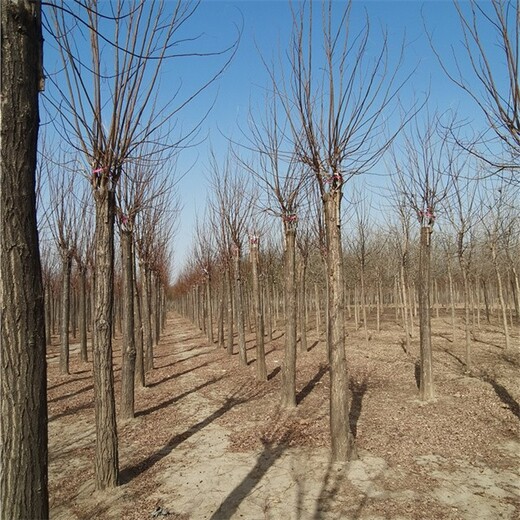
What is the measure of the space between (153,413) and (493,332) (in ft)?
45.4

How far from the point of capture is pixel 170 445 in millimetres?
5730

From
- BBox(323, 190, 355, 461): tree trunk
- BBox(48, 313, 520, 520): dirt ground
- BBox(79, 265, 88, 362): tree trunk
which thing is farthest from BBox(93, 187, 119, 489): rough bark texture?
BBox(79, 265, 88, 362): tree trunk

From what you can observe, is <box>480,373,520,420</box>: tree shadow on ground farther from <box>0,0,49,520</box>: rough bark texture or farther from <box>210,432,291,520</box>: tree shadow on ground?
<box>0,0,49,520</box>: rough bark texture

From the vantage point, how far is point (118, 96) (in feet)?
14.1

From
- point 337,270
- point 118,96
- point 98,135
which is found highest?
point 118,96

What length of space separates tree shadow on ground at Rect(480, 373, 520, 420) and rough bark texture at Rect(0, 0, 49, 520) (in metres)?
6.21

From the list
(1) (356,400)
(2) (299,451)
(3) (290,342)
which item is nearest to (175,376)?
(3) (290,342)

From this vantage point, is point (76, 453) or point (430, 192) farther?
point (430, 192)

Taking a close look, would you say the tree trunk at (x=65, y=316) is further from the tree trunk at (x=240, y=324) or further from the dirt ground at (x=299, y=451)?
the tree trunk at (x=240, y=324)

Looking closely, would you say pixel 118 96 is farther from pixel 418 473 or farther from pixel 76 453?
pixel 418 473

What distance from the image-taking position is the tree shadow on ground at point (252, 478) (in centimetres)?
387

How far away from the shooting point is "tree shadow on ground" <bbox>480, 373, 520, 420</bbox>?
6395 mm

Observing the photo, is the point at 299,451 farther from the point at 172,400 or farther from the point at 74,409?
the point at 74,409

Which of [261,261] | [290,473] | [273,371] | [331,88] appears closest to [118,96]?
[331,88]
